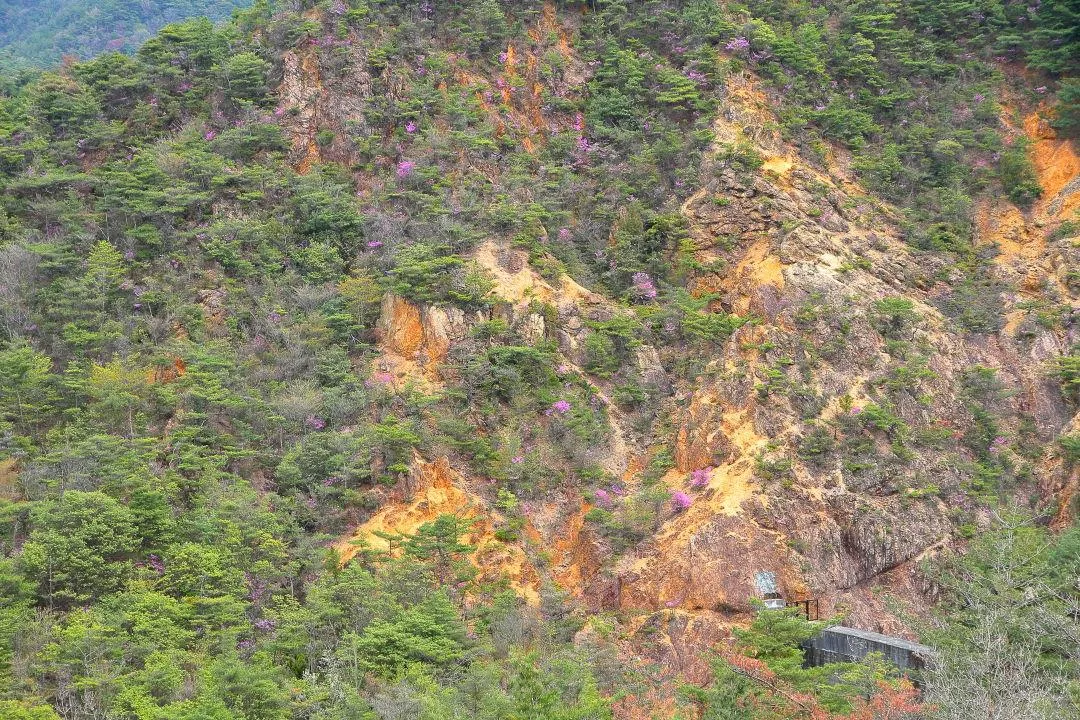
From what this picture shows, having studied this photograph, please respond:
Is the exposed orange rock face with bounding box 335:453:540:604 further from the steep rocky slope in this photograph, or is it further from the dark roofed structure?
the dark roofed structure

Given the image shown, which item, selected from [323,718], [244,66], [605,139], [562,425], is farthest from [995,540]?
[244,66]

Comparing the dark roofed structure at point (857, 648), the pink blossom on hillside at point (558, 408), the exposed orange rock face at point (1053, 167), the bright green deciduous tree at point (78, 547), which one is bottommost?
the dark roofed structure at point (857, 648)

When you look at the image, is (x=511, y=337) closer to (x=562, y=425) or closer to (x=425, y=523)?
(x=562, y=425)

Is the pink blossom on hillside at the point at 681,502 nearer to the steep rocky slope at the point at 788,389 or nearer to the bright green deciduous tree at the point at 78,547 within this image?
Answer: the steep rocky slope at the point at 788,389

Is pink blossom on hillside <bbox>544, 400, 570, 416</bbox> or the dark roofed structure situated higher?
pink blossom on hillside <bbox>544, 400, 570, 416</bbox>

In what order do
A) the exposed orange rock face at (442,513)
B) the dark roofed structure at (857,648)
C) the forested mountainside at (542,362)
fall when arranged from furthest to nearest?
the exposed orange rock face at (442,513) → the forested mountainside at (542,362) → the dark roofed structure at (857,648)

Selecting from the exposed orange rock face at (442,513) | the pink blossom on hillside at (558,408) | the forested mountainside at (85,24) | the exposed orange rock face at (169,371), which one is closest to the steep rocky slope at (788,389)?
the exposed orange rock face at (442,513)

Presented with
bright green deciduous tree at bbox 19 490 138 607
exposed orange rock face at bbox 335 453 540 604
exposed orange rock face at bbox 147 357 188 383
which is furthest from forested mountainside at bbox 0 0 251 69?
exposed orange rock face at bbox 335 453 540 604
